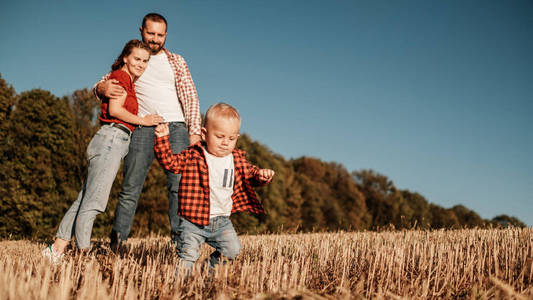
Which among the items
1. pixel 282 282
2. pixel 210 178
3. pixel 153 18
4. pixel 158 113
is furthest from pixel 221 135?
pixel 153 18

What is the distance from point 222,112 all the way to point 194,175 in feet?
1.96

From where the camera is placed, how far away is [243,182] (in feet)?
11.0

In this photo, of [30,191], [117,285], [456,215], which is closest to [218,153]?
[117,285]

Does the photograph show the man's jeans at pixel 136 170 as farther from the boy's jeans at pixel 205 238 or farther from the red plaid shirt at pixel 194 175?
the boy's jeans at pixel 205 238

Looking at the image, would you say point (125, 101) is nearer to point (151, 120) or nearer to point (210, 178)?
point (151, 120)

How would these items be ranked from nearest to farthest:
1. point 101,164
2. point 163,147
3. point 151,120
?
point 163,147, point 101,164, point 151,120

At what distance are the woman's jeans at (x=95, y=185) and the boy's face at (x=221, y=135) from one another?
3.79 feet

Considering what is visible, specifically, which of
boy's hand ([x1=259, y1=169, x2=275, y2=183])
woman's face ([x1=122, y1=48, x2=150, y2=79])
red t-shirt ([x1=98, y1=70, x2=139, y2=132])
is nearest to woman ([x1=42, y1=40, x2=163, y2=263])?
red t-shirt ([x1=98, y1=70, x2=139, y2=132])

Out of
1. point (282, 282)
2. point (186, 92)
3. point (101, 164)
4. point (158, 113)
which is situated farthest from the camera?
point (186, 92)

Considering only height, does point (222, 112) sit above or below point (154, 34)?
below

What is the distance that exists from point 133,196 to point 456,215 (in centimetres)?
5556

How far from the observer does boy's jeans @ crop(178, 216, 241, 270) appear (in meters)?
3.00

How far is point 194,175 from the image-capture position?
10.1 feet

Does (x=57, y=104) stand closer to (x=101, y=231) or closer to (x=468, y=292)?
(x=101, y=231)
